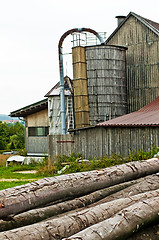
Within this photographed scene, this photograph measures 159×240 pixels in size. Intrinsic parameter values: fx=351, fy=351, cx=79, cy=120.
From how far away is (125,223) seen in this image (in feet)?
15.8

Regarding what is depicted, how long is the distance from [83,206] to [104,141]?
39.7 feet

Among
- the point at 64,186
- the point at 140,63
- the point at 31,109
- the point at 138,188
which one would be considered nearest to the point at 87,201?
the point at 64,186

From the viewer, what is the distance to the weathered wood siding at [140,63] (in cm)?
2308

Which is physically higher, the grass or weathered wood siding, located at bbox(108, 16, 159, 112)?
weathered wood siding, located at bbox(108, 16, 159, 112)

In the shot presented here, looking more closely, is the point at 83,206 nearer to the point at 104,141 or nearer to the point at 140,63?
the point at 104,141

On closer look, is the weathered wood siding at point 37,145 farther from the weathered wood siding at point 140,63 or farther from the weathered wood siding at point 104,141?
the weathered wood siding at point 140,63

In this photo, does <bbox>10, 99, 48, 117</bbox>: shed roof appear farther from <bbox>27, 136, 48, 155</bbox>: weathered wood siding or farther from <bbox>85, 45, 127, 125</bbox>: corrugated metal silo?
<bbox>85, 45, 127, 125</bbox>: corrugated metal silo

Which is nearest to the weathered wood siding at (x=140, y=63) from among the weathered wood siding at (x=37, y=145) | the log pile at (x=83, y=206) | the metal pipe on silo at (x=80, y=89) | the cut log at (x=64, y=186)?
the metal pipe on silo at (x=80, y=89)

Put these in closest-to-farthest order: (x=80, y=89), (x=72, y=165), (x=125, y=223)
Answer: (x=125, y=223) → (x=72, y=165) → (x=80, y=89)

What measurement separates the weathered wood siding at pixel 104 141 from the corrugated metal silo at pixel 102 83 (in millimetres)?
2953

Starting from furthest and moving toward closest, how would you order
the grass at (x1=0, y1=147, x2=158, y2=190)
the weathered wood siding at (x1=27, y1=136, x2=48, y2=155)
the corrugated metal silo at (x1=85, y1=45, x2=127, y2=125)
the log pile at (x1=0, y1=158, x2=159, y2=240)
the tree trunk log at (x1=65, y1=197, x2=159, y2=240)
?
the weathered wood siding at (x1=27, y1=136, x2=48, y2=155), the corrugated metal silo at (x1=85, y1=45, x2=127, y2=125), the grass at (x1=0, y1=147, x2=158, y2=190), the log pile at (x1=0, y1=158, x2=159, y2=240), the tree trunk log at (x1=65, y1=197, x2=159, y2=240)

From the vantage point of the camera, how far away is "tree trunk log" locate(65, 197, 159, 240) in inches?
172

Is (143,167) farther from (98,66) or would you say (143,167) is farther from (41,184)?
(98,66)

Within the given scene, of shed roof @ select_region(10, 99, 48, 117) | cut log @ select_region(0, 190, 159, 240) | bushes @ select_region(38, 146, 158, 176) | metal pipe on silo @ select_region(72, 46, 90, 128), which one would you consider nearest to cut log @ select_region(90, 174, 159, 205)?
cut log @ select_region(0, 190, 159, 240)
